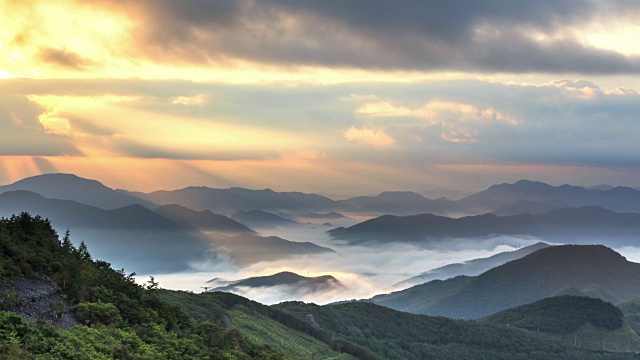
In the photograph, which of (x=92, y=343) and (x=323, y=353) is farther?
(x=323, y=353)

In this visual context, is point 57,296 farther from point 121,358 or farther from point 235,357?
point 235,357

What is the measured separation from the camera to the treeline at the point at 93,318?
42.8m

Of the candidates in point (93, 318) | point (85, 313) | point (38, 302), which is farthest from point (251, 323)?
point (38, 302)

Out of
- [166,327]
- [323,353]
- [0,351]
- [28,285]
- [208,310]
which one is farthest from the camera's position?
[323,353]

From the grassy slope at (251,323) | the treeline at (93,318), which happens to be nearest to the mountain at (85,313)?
the treeline at (93,318)

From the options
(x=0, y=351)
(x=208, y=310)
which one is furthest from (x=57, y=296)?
(x=208, y=310)

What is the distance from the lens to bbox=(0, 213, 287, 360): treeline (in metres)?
42.8

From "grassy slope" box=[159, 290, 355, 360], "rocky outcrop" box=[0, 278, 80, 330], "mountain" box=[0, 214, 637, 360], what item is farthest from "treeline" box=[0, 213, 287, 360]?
"grassy slope" box=[159, 290, 355, 360]

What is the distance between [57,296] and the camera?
51844 millimetres

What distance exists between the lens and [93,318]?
51.0 meters

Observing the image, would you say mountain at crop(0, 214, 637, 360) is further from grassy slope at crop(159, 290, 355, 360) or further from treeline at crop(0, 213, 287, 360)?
grassy slope at crop(159, 290, 355, 360)

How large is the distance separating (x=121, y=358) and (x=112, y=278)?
15233 mm

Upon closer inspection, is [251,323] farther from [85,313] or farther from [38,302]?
[38,302]

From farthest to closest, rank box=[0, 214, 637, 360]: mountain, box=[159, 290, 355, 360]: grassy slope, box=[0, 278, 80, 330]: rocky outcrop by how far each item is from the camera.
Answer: box=[159, 290, 355, 360]: grassy slope
box=[0, 278, 80, 330]: rocky outcrop
box=[0, 214, 637, 360]: mountain
